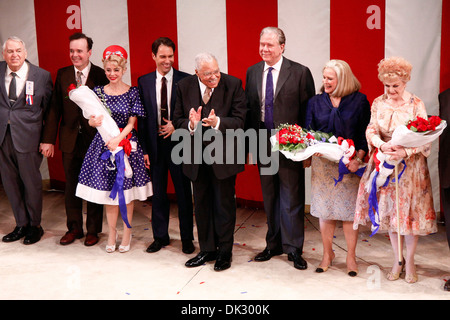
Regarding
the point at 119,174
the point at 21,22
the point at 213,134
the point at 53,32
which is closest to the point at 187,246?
the point at 119,174

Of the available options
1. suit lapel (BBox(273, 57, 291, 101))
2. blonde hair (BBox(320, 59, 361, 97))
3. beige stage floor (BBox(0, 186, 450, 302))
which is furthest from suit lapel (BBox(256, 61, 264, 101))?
beige stage floor (BBox(0, 186, 450, 302))

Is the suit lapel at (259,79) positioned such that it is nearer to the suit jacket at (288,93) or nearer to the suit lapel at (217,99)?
the suit jacket at (288,93)

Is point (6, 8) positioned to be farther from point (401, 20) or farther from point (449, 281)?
point (449, 281)

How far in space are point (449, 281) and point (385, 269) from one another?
18.0 inches

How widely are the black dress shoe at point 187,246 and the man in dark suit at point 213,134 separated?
0.97 ft

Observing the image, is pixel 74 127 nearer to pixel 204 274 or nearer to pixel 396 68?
pixel 204 274

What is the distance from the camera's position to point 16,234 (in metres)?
4.50

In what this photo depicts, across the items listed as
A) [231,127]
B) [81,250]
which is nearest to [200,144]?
[231,127]

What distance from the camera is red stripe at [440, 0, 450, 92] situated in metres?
4.23

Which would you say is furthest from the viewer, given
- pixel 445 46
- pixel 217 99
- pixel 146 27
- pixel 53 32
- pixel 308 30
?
pixel 53 32

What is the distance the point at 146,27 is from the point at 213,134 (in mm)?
2252

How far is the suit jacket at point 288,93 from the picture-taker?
3.66 metres

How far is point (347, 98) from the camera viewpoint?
11.2ft

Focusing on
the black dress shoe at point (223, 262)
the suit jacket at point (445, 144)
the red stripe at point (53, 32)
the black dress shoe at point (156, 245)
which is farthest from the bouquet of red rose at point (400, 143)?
the red stripe at point (53, 32)
